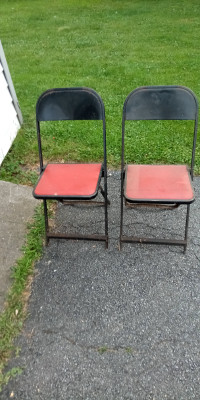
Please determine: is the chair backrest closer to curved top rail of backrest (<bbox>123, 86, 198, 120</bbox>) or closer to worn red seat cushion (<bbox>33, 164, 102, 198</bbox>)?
curved top rail of backrest (<bbox>123, 86, 198, 120</bbox>)

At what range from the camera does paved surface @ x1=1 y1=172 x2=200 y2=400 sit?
6.84 ft

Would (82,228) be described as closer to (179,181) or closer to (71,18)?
(179,181)

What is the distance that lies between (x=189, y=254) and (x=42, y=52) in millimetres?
6379

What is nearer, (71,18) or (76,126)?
(76,126)

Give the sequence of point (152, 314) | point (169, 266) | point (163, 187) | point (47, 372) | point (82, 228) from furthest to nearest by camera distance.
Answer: point (82, 228) < point (169, 266) < point (163, 187) < point (152, 314) < point (47, 372)

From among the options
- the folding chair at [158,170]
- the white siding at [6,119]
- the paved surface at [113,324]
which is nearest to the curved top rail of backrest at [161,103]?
the folding chair at [158,170]

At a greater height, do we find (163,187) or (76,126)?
(163,187)

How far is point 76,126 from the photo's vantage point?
→ 4.75 m

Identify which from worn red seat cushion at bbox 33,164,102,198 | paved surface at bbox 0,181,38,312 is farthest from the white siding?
worn red seat cushion at bbox 33,164,102,198

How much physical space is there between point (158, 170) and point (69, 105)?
0.87 meters

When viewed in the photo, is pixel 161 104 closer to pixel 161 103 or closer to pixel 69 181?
pixel 161 103

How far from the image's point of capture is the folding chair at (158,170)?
2.59 m

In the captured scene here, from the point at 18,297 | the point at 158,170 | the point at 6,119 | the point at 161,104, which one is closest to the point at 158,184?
the point at 158,170

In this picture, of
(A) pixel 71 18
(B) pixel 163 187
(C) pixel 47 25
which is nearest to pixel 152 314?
(B) pixel 163 187
